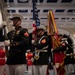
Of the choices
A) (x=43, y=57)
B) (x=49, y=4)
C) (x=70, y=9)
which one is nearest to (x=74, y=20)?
(x=70, y=9)

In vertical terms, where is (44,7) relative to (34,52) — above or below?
above

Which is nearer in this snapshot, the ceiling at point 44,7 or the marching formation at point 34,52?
the marching formation at point 34,52

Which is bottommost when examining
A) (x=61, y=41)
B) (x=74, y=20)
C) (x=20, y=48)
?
(x=74, y=20)

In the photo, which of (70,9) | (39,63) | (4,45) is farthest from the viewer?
(70,9)

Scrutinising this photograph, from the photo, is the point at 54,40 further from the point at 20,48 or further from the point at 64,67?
the point at 20,48

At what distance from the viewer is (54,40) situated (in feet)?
22.8

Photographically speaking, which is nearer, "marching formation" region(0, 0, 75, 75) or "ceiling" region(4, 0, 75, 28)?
"marching formation" region(0, 0, 75, 75)

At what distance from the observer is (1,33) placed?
4.38 meters

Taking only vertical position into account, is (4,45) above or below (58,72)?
above

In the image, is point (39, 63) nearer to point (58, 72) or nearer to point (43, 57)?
point (43, 57)

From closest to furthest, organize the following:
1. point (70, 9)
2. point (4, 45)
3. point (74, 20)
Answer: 1. point (4, 45)
2. point (70, 9)
3. point (74, 20)

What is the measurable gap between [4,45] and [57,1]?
30.5 ft

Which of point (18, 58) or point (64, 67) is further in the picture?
point (64, 67)

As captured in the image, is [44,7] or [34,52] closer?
[34,52]
